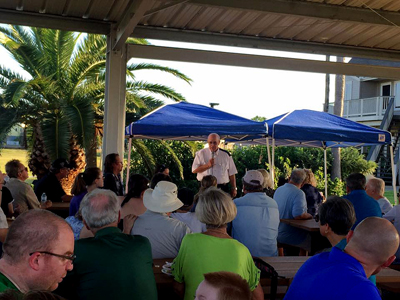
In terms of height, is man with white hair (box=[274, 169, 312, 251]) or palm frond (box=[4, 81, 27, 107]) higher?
palm frond (box=[4, 81, 27, 107])

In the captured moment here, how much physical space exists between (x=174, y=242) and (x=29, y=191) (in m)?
2.98

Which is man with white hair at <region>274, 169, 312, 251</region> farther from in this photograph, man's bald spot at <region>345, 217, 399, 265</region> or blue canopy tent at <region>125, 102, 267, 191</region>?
man's bald spot at <region>345, 217, 399, 265</region>

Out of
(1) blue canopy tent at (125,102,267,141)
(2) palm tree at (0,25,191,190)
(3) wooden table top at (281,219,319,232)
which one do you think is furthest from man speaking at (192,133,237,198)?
A: (2) palm tree at (0,25,191,190)

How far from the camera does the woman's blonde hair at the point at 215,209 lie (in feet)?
11.6

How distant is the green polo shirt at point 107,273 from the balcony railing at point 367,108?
30.1 metres

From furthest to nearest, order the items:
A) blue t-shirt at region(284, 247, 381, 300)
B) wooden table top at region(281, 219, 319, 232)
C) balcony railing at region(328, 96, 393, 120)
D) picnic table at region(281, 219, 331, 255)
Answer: balcony railing at region(328, 96, 393, 120), picnic table at region(281, 219, 331, 255), wooden table top at region(281, 219, 319, 232), blue t-shirt at region(284, 247, 381, 300)

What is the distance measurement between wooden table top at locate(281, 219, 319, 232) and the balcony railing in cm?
2624

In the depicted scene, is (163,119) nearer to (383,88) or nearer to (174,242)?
(174,242)

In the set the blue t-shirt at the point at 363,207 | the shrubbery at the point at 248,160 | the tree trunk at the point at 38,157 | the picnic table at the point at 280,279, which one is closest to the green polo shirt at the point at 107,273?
the picnic table at the point at 280,279

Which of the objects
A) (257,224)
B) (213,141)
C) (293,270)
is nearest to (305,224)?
(257,224)

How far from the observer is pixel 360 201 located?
5898 mm

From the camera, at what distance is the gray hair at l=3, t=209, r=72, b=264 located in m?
2.04

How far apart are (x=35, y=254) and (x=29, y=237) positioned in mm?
69

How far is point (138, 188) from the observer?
5.20 metres
